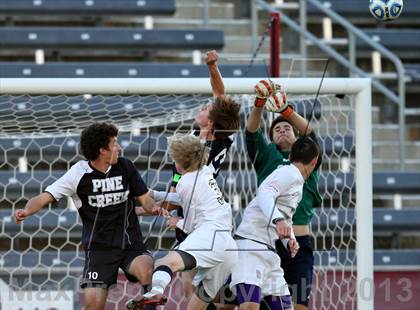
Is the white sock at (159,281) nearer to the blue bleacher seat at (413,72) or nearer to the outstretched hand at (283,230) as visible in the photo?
the outstretched hand at (283,230)

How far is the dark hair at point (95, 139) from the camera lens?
235 inches

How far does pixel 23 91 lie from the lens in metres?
6.61

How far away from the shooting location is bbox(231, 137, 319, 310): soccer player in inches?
236

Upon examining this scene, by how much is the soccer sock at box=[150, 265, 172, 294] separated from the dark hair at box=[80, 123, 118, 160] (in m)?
0.78

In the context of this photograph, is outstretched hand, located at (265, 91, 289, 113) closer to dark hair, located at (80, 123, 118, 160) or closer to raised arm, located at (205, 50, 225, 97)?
raised arm, located at (205, 50, 225, 97)

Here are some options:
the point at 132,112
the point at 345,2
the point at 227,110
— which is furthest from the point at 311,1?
the point at 227,110

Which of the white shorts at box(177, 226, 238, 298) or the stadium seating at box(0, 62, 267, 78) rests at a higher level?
the stadium seating at box(0, 62, 267, 78)

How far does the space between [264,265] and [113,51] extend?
4.91m

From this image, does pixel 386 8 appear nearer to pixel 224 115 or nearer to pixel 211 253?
pixel 224 115

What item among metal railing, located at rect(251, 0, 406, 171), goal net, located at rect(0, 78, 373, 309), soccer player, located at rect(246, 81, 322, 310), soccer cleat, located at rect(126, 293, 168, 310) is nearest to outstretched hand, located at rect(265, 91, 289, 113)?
soccer player, located at rect(246, 81, 322, 310)

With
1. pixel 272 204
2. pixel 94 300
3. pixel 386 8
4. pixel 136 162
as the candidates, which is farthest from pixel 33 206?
pixel 136 162

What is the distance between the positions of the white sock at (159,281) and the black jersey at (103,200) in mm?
462

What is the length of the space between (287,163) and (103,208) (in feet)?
3.73

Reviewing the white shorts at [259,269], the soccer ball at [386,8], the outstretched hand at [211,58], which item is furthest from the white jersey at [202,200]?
the soccer ball at [386,8]
